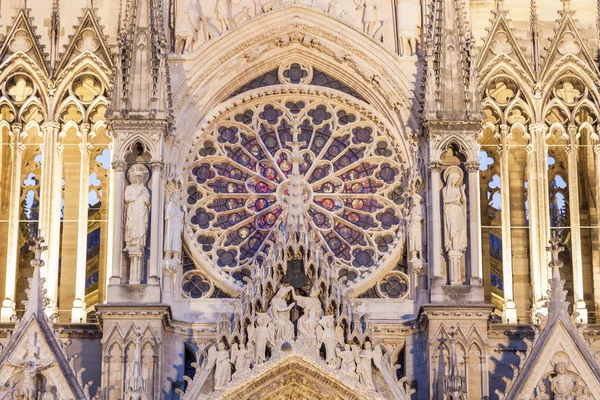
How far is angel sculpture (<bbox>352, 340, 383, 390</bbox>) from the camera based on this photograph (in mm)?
29297

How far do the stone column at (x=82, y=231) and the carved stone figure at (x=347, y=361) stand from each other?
436 centimetres

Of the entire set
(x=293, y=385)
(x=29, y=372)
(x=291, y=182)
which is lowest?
(x=293, y=385)

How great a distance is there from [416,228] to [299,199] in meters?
1.93

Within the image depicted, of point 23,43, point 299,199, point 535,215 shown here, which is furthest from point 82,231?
point 535,215

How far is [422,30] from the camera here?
3269 cm

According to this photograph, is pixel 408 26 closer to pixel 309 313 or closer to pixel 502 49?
pixel 502 49

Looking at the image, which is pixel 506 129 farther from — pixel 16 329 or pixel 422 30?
pixel 16 329

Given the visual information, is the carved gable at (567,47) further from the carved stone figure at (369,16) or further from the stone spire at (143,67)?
the stone spire at (143,67)

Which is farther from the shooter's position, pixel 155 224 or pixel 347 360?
pixel 155 224

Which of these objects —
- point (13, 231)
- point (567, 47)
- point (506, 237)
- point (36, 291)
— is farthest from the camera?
point (567, 47)

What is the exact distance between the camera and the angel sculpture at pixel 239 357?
96.4 ft

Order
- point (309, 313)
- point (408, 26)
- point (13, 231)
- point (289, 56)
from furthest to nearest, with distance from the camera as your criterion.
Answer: point (289, 56), point (408, 26), point (13, 231), point (309, 313)

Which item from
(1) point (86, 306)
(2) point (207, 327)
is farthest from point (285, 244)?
(1) point (86, 306)

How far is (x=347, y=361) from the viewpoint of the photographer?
2938 cm
